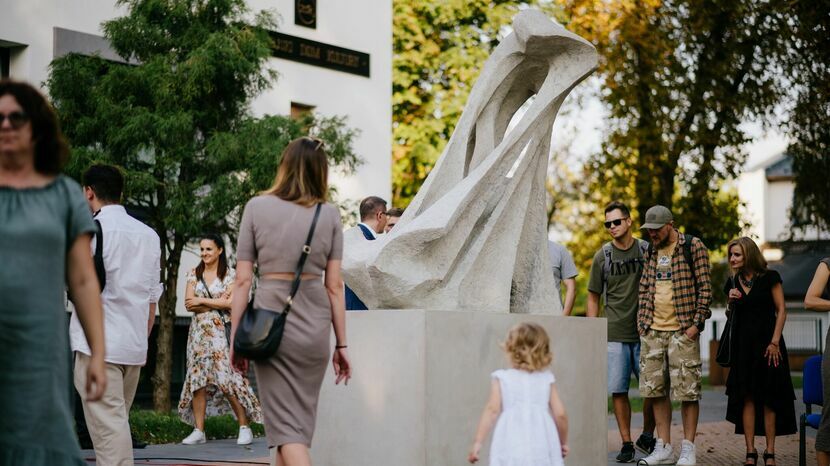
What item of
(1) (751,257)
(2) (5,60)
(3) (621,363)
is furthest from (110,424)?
(2) (5,60)

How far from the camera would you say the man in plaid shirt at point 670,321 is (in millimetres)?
10008

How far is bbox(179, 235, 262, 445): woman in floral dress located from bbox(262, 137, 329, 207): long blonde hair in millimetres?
5851

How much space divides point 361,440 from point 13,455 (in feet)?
11.7

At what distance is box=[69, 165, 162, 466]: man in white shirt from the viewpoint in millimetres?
7141

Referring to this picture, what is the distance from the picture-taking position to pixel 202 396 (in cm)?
1165

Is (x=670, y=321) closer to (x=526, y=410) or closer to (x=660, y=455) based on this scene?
(x=660, y=455)

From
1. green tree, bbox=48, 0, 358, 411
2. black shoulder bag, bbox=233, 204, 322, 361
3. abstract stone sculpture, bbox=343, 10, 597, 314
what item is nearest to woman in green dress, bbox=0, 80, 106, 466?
black shoulder bag, bbox=233, 204, 322, 361

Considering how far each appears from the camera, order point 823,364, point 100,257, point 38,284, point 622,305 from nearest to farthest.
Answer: point 38,284
point 100,257
point 823,364
point 622,305

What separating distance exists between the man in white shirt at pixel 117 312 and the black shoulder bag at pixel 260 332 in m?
1.72

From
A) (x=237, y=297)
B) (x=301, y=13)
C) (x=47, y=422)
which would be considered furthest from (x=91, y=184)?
(x=301, y=13)

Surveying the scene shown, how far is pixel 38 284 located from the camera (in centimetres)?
428

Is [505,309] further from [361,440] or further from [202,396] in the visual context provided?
[202,396]

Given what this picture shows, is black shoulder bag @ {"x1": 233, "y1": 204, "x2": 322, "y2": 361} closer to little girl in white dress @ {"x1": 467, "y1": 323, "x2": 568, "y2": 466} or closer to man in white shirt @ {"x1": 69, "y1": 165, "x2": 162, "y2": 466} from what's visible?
little girl in white dress @ {"x1": 467, "y1": 323, "x2": 568, "y2": 466}

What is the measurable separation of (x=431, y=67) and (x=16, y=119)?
2713 cm
